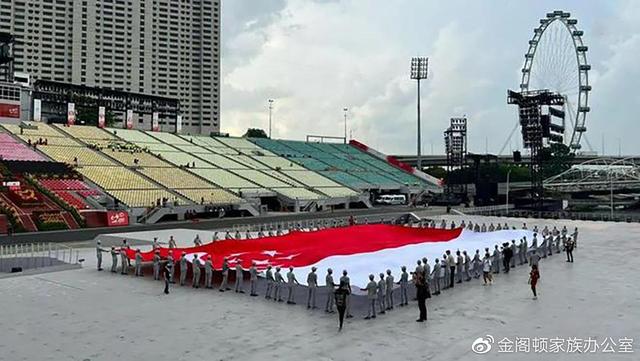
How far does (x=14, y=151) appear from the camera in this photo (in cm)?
5297

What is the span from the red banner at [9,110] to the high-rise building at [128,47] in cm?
8527

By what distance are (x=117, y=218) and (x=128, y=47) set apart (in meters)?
151

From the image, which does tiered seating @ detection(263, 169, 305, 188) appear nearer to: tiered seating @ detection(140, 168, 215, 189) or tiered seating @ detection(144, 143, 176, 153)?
tiered seating @ detection(144, 143, 176, 153)

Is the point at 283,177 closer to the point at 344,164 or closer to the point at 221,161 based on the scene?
the point at 221,161

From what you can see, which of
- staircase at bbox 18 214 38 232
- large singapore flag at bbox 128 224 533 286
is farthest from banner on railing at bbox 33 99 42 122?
large singapore flag at bbox 128 224 533 286

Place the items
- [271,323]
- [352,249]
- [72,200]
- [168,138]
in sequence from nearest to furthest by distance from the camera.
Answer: [271,323] < [352,249] < [72,200] < [168,138]

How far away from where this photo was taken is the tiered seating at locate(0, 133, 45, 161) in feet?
168

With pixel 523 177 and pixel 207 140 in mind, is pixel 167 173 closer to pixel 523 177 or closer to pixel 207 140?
pixel 207 140

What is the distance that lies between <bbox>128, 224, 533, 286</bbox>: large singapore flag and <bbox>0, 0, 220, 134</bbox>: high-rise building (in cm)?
12701

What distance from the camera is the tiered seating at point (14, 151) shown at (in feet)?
168

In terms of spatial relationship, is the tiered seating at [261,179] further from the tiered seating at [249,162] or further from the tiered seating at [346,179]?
the tiered seating at [346,179]

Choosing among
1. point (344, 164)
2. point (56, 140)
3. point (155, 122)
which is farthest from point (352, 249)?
point (344, 164)

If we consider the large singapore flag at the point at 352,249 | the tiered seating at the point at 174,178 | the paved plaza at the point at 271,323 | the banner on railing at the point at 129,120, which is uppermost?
the banner on railing at the point at 129,120

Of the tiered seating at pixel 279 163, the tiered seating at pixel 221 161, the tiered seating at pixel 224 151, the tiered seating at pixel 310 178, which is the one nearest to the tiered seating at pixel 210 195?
the tiered seating at pixel 221 161
